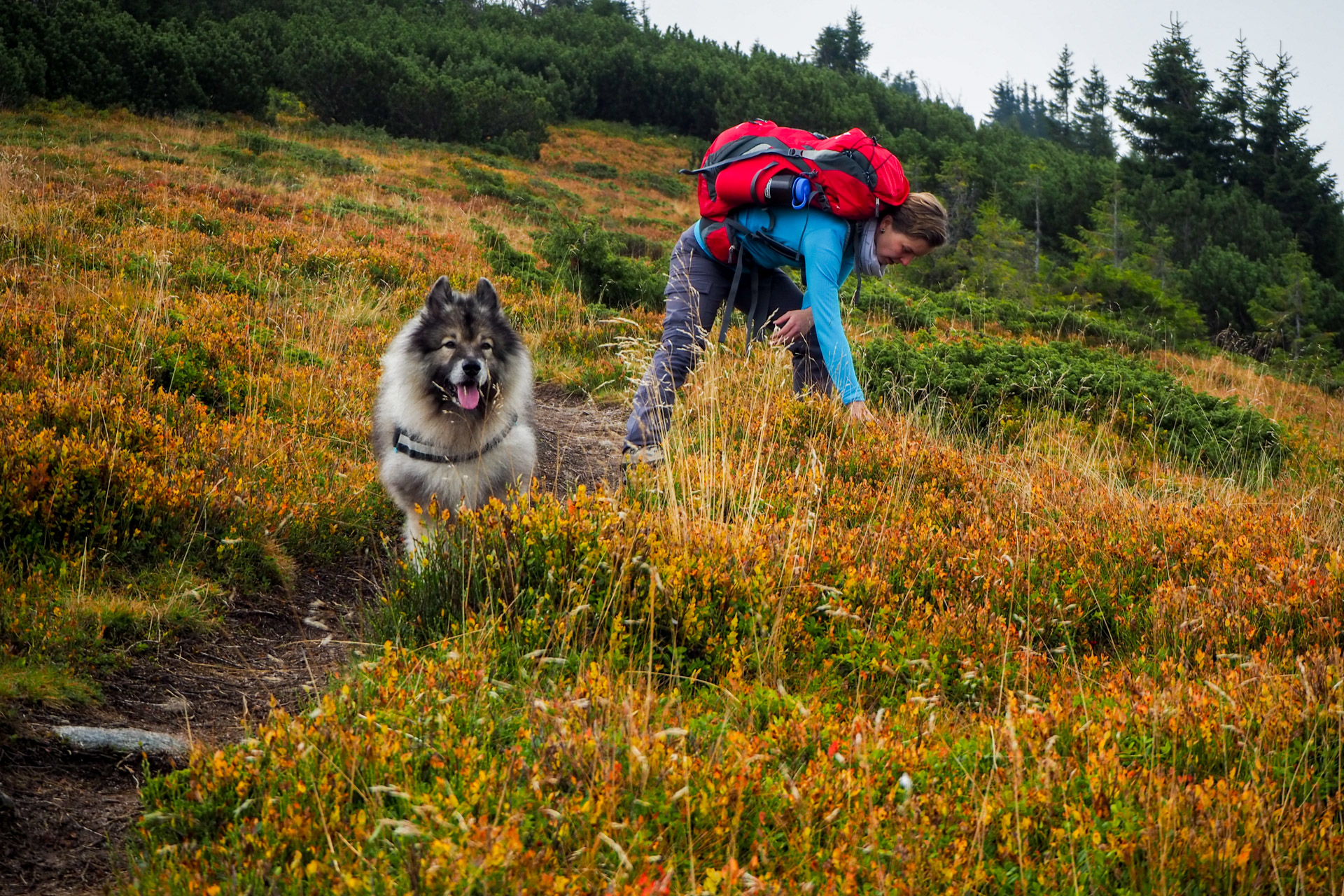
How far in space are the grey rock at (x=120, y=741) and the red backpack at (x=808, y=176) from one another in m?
3.93

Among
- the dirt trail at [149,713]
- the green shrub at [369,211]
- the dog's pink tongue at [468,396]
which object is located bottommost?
the dirt trail at [149,713]

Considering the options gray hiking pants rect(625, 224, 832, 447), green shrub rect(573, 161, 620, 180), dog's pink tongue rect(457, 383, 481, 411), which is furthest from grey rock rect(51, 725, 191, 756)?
green shrub rect(573, 161, 620, 180)

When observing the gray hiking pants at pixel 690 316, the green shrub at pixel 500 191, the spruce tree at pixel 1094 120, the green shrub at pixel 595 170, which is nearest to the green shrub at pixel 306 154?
the green shrub at pixel 500 191

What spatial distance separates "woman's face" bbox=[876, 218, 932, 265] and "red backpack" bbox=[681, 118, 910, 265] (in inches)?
5.8

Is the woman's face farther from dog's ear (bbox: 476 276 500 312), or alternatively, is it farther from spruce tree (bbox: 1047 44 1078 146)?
spruce tree (bbox: 1047 44 1078 146)

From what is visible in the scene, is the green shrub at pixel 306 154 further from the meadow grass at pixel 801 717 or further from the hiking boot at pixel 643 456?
the meadow grass at pixel 801 717

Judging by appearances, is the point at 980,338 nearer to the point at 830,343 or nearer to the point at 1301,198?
the point at 830,343

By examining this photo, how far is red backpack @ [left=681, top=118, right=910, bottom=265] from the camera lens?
194 inches

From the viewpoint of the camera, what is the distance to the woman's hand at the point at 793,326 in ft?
17.7

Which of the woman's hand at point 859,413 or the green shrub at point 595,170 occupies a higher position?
the green shrub at point 595,170

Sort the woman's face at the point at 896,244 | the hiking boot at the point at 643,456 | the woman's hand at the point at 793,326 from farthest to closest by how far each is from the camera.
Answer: the woman's hand at the point at 793,326 < the woman's face at the point at 896,244 < the hiking boot at the point at 643,456

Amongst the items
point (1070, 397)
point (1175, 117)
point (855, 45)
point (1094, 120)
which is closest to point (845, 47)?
point (855, 45)

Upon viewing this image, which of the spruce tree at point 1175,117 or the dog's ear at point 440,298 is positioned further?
the spruce tree at point 1175,117

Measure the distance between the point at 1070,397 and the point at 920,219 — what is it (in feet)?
14.8
